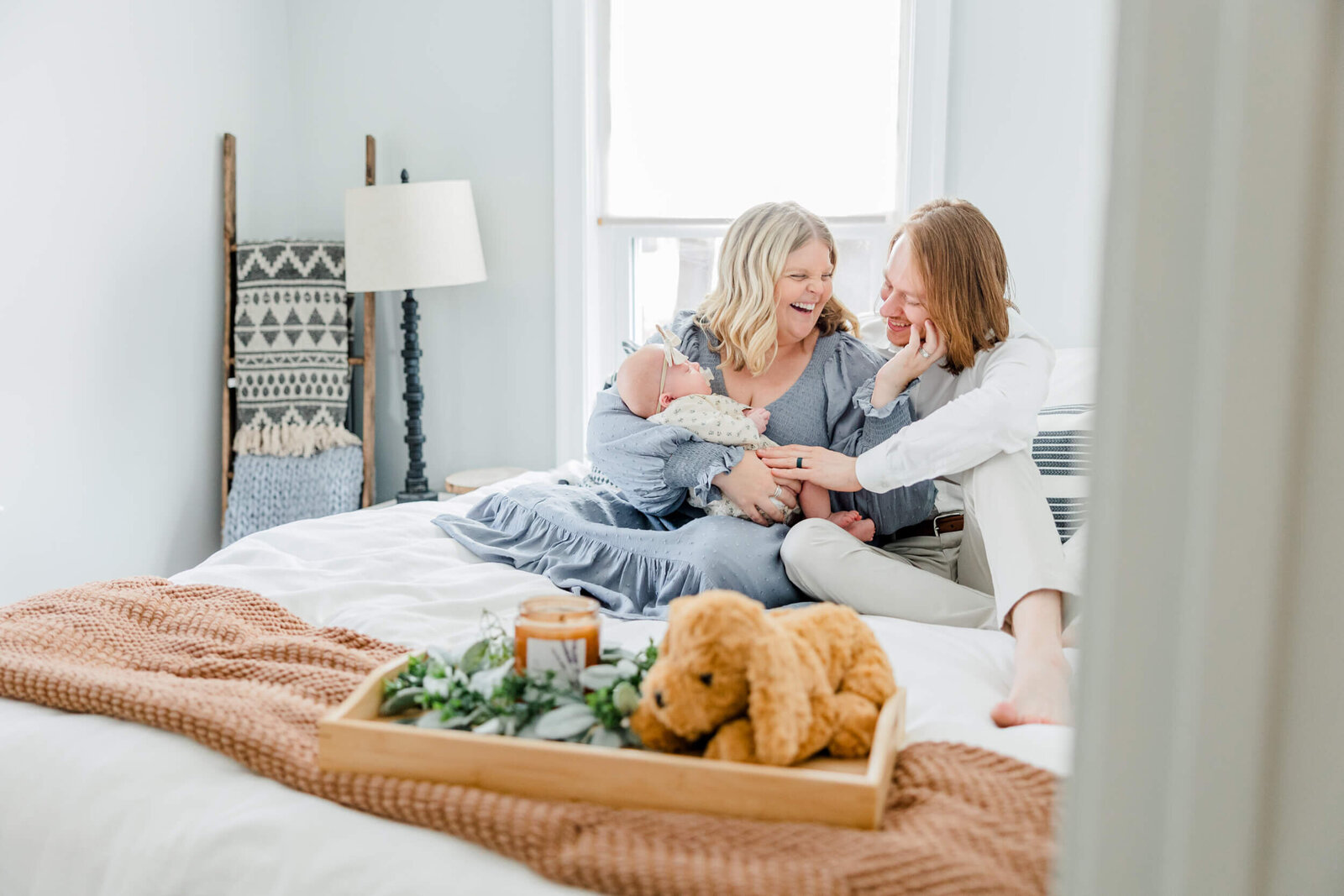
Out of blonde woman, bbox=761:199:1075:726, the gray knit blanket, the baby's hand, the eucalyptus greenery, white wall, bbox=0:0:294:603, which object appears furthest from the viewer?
the gray knit blanket

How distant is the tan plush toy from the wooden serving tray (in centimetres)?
1

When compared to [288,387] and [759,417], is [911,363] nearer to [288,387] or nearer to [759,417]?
[759,417]

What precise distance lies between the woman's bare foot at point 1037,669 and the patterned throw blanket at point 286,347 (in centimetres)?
216

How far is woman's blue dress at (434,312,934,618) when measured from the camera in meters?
1.48

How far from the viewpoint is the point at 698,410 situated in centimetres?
169

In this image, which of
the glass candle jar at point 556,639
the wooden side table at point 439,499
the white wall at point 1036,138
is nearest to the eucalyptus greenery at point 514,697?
the glass candle jar at point 556,639

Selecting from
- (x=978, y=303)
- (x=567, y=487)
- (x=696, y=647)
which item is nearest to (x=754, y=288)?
(x=978, y=303)

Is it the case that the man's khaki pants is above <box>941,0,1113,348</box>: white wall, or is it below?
below

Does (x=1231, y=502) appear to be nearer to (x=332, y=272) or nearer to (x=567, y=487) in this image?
(x=567, y=487)

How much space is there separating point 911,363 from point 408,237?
1516 millimetres

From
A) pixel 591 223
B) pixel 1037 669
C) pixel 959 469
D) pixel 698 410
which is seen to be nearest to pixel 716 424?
pixel 698 410

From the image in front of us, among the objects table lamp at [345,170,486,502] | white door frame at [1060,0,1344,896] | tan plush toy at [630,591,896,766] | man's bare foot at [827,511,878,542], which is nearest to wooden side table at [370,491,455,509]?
table lamp at [345,170,486,502]

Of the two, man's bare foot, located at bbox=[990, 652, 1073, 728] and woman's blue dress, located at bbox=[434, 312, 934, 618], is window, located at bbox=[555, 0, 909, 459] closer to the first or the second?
woman's blue dress, located at bbox=[434, 312, 934, 618]

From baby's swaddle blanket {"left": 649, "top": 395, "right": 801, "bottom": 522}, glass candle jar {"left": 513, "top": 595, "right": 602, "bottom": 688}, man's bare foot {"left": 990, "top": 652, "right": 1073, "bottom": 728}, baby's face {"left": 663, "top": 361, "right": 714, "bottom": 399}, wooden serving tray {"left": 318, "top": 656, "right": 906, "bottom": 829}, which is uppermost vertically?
baby's face {"left": 663, "top": 361, "right": 714, "bottom": 399}
